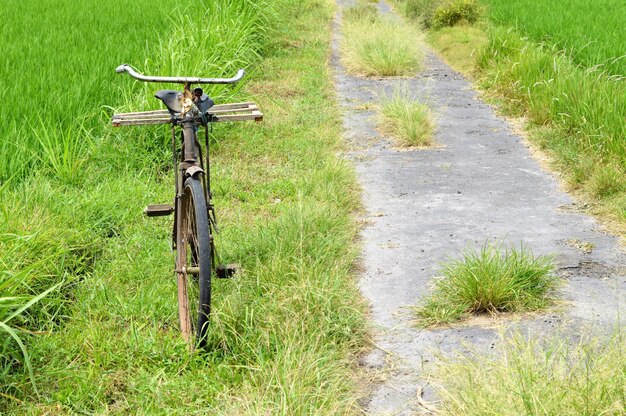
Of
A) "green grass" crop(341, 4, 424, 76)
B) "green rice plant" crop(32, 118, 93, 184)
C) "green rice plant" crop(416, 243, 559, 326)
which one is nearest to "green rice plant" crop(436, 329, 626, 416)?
"green rice plant" crop(416, 243, 559, 326)

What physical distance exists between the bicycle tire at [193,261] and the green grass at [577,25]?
5251 mm

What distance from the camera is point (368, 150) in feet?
25.5

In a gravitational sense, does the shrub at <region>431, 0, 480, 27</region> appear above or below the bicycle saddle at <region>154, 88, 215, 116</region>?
below

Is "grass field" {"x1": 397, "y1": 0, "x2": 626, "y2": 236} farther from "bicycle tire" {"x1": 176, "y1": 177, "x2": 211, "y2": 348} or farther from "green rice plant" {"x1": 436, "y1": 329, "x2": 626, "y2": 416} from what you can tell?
"bicycle tire" {"x1": 176, "y1": 177, "x2": 211, "y2": 348}

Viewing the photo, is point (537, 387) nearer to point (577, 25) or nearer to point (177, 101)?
point (177, 101)

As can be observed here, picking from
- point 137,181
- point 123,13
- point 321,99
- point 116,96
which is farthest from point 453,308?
point 123,13

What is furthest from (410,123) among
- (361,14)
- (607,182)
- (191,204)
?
(361,14)

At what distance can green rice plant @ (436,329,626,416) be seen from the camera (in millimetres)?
2688

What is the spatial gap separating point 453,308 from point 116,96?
4.40 metres

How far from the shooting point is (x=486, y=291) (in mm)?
4027

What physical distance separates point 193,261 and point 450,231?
2055mm

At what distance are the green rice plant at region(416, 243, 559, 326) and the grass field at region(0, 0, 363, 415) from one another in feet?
1.40

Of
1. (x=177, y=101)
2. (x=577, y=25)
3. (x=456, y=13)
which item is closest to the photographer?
A: (x=177, y=101)

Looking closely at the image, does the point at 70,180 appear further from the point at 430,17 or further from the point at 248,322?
the point at 430,17
